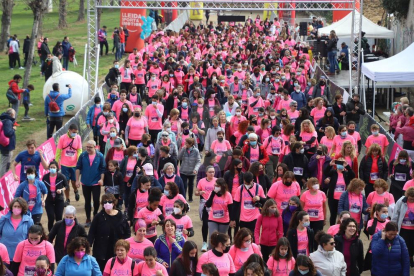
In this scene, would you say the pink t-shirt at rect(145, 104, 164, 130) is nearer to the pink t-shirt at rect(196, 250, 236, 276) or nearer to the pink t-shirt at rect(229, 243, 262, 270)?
the pink t-shirt at rect(229, 243, 262, 270)

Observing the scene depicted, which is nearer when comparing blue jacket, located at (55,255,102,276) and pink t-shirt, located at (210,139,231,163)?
Answer: blue jacket, located at (55,255,102,276)

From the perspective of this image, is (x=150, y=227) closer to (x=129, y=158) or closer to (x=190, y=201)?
(x=129, y=158)

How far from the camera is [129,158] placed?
1434 cm

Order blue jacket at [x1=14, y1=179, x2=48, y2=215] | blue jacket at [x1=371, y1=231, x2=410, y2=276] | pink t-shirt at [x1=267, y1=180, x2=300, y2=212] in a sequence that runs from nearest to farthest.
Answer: blue jacket at [x1=371, y1=231, x2=410, y2=276] < pink t-shirt at [x1=267, y1=180, x2=300, y2=212] < blue jacket at [x1=14, y1=179, x2=48, y2=215]

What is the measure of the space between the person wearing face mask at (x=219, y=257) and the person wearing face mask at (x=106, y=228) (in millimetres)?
1737

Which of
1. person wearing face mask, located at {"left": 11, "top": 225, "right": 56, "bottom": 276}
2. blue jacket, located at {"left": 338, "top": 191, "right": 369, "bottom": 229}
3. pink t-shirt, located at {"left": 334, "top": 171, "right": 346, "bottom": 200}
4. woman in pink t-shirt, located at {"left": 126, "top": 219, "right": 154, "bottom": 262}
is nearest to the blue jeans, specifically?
pink t-shirt, located at {"left": 334, "top": 171, "right": 346, "bottom": 200}

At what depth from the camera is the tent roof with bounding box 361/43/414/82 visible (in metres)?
22.2

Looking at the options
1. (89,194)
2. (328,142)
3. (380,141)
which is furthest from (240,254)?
(380,141)

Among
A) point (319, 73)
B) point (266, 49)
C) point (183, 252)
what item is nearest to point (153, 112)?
point (183, 252)

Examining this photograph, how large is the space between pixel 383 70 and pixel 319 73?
730 cm

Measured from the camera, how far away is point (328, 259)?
32.8 feet

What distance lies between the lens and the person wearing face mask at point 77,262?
9656 millimetres

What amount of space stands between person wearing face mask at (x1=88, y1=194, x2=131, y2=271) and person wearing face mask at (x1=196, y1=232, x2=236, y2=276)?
1.74m

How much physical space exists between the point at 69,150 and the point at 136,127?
2219mm
